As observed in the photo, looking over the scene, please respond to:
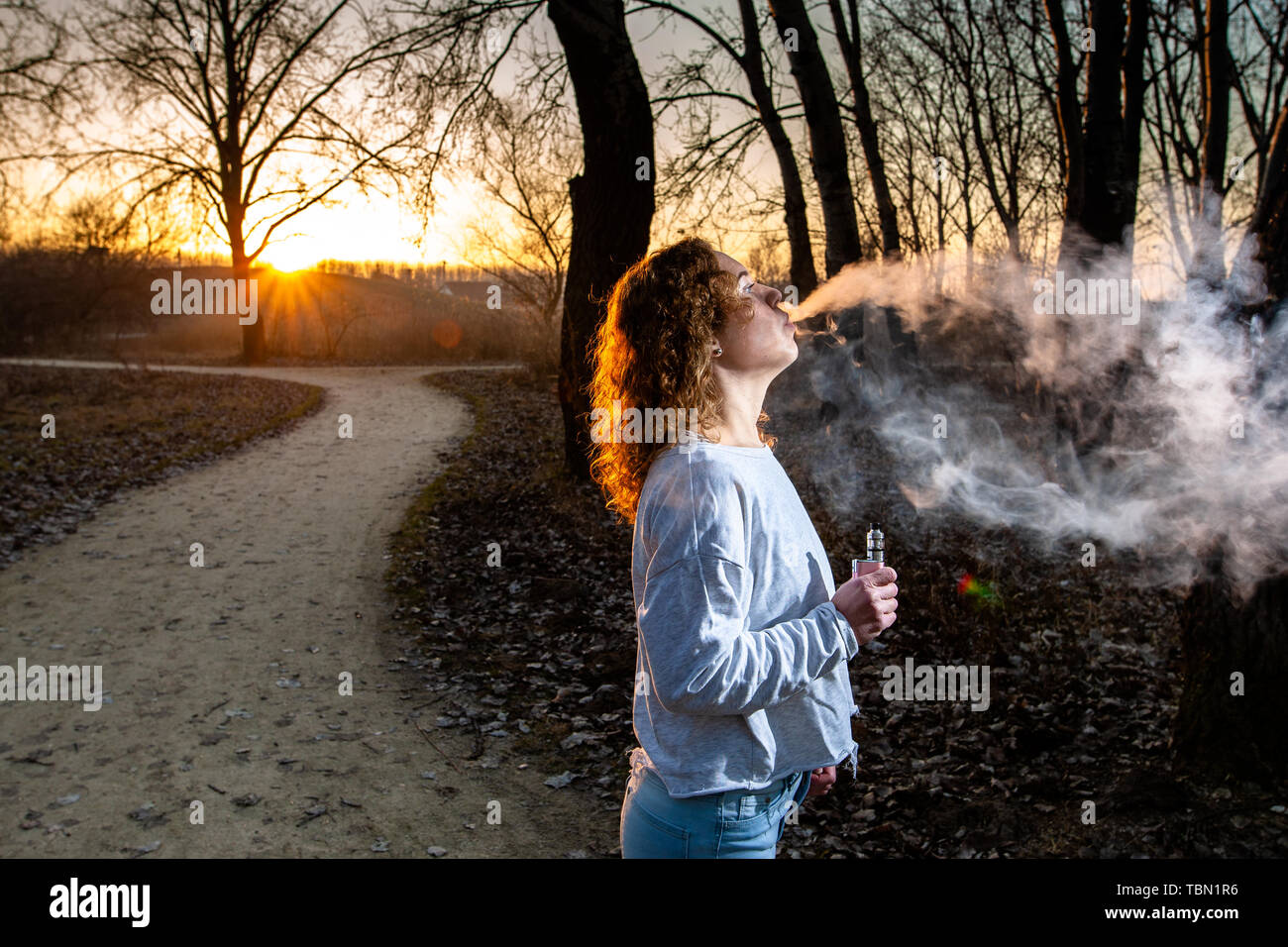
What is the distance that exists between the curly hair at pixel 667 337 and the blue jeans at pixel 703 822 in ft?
2.33

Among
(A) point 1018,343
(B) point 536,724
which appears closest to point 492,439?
(A) point 1018,343

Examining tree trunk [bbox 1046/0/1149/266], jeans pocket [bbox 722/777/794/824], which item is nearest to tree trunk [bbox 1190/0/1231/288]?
tree trunk [bbox 1046/0/1149/266]

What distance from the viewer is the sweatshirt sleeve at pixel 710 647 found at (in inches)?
70.8

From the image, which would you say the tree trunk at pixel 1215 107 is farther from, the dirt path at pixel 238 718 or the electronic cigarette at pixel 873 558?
the dirt path at pixel 238 718

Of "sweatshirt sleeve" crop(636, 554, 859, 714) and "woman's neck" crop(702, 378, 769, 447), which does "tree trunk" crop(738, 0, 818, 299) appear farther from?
"sweatshirt sleeve" crop(636, 554, 859, 714)

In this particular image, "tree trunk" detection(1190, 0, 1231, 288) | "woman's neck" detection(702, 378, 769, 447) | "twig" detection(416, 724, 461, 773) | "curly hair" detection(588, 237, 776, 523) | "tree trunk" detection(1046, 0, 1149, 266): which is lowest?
"twig" detection(416, 724, 461, 773)

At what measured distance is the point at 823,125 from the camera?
1137cm

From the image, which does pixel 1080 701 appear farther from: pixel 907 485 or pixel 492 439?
pixel 492 439

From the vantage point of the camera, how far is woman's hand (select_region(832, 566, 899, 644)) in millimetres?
2070

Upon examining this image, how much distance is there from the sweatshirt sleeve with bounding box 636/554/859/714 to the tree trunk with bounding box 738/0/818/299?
46.3ft

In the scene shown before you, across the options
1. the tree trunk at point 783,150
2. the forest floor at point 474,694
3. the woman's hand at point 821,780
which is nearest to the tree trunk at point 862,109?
the tree trunk at point 783,150

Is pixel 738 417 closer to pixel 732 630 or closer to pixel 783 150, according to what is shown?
pixel 732 630

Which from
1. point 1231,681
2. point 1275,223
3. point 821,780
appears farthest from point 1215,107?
point 821,780

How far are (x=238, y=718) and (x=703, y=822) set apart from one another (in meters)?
4.93
